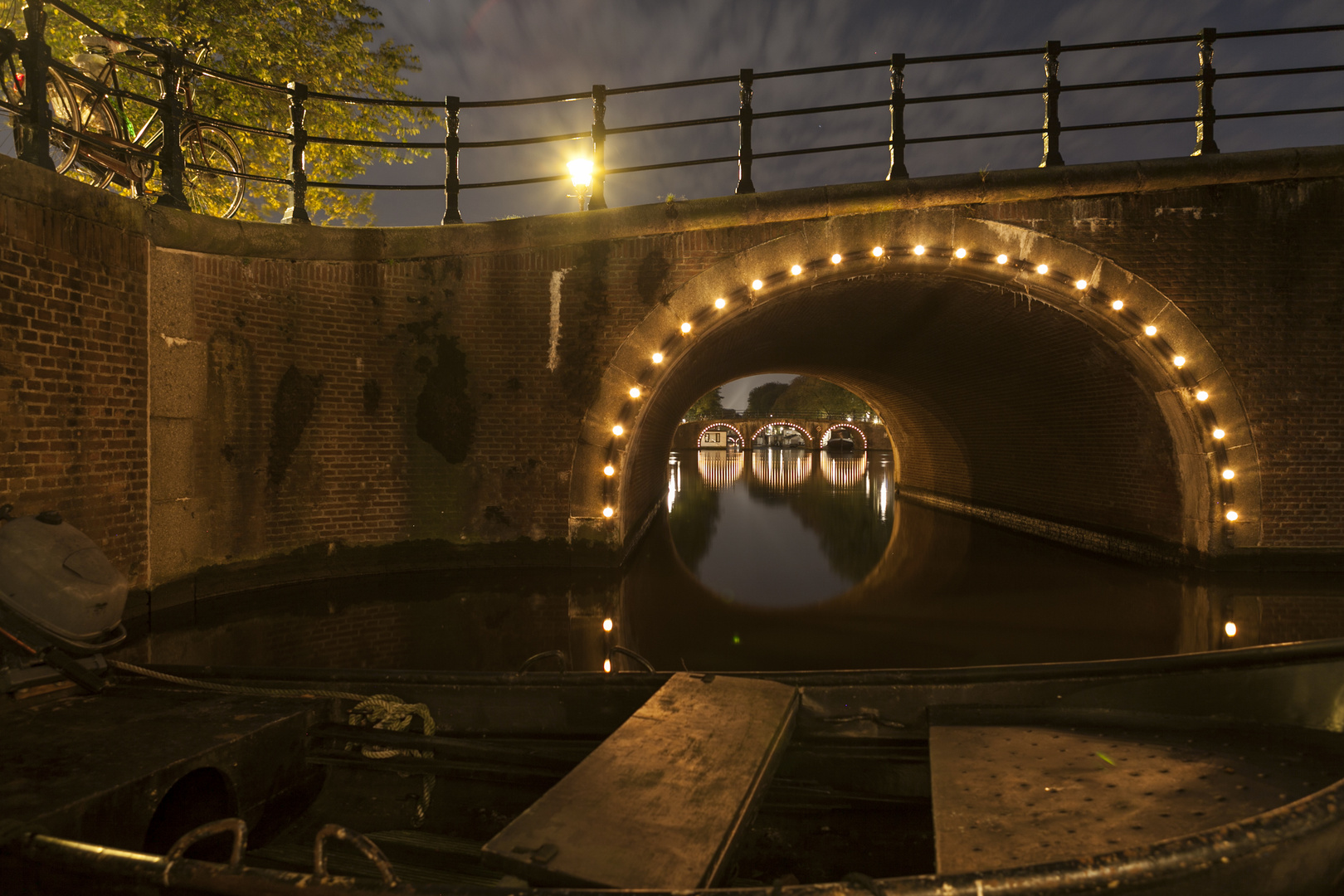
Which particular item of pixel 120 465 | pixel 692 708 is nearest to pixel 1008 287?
pixel 692 708

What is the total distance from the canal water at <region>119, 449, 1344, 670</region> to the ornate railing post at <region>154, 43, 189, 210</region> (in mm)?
4265

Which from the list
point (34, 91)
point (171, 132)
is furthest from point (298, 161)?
point (34, 91)

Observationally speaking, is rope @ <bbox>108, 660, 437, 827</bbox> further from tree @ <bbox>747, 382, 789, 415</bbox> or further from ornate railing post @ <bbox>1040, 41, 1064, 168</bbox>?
tree @ <bbox>747, 382, 789, 415</bbox>

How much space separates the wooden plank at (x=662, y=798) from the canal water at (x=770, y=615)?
90.7 inches

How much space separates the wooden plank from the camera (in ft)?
6.34

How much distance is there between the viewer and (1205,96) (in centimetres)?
780

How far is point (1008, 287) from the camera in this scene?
27.5 feet

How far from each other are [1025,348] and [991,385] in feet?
6.45

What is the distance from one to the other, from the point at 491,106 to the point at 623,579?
6.25m

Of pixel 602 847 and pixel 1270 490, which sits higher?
pixel 1270 490

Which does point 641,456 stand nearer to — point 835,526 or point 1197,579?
point 835,526

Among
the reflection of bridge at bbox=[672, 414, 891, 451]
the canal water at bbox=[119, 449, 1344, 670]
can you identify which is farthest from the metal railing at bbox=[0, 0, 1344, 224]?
the reflection of bridge at bbox=[672, 414, 891, 451]

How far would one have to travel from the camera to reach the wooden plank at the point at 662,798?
76.1 inches

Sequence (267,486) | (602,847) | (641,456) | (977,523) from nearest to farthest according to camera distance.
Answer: (602,847), (267,486), (641,456), (977,523)
